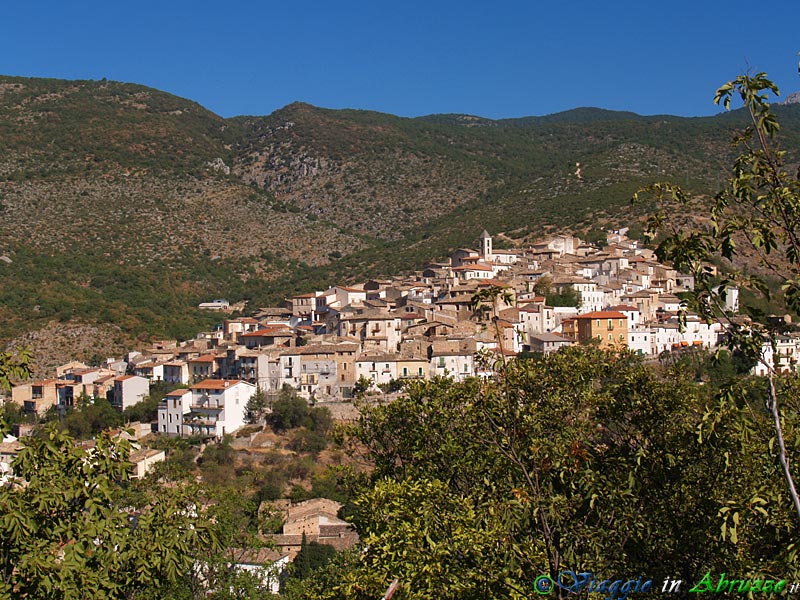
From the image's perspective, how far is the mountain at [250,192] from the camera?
69062 mm

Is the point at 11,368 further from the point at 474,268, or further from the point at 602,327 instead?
the point at 474,268

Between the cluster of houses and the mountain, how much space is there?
9.49 metres

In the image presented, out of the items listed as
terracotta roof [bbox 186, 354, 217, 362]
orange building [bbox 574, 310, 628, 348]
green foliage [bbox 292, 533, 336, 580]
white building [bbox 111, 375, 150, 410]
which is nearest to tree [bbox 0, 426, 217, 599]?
green foliage [bbox 292, 533, 336, 580]

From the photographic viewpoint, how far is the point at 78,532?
780 centimetres

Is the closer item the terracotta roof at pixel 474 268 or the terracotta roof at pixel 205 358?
the terracotta roof at pixel 205 358

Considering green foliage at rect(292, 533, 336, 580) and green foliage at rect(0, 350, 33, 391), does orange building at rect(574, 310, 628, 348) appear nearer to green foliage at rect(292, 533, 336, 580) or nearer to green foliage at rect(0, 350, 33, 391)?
green foliage at rect(292, 533, 336, 580)

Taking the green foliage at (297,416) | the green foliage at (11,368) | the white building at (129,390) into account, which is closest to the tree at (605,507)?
the green foliage at (11,368)

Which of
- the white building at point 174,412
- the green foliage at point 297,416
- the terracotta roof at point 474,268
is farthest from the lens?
the terracotta roof at point 474,268

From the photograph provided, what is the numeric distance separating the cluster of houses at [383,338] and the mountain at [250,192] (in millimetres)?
9488

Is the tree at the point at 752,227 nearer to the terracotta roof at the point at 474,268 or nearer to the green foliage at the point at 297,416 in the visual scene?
the green foliage at the point at 297,416

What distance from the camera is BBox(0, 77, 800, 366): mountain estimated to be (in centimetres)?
6906

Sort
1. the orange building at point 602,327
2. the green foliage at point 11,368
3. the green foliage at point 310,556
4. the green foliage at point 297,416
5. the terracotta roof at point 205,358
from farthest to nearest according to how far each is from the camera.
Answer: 1. the terracotta roof at point 205,358
2. the orange building at point 602,327
3. the green foliage at point 297,416
4. the green foliage at point 310,556
5. the green foliage at point 11,368

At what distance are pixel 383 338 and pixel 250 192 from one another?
6111 centimetres

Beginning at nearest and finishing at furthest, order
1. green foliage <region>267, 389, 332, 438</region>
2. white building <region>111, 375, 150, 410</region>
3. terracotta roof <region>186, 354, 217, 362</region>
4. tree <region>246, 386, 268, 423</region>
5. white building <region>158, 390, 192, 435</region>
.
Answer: green foliage <region>267, 389, 332, 438</region>
white building <region>158, 390, 192, 435</region>
tree <region>246, 386, 268, 423</region>
white building <region>111, 375, 150, 410</region>
terracotta roof <region>186, 354, 217, 362</region>
